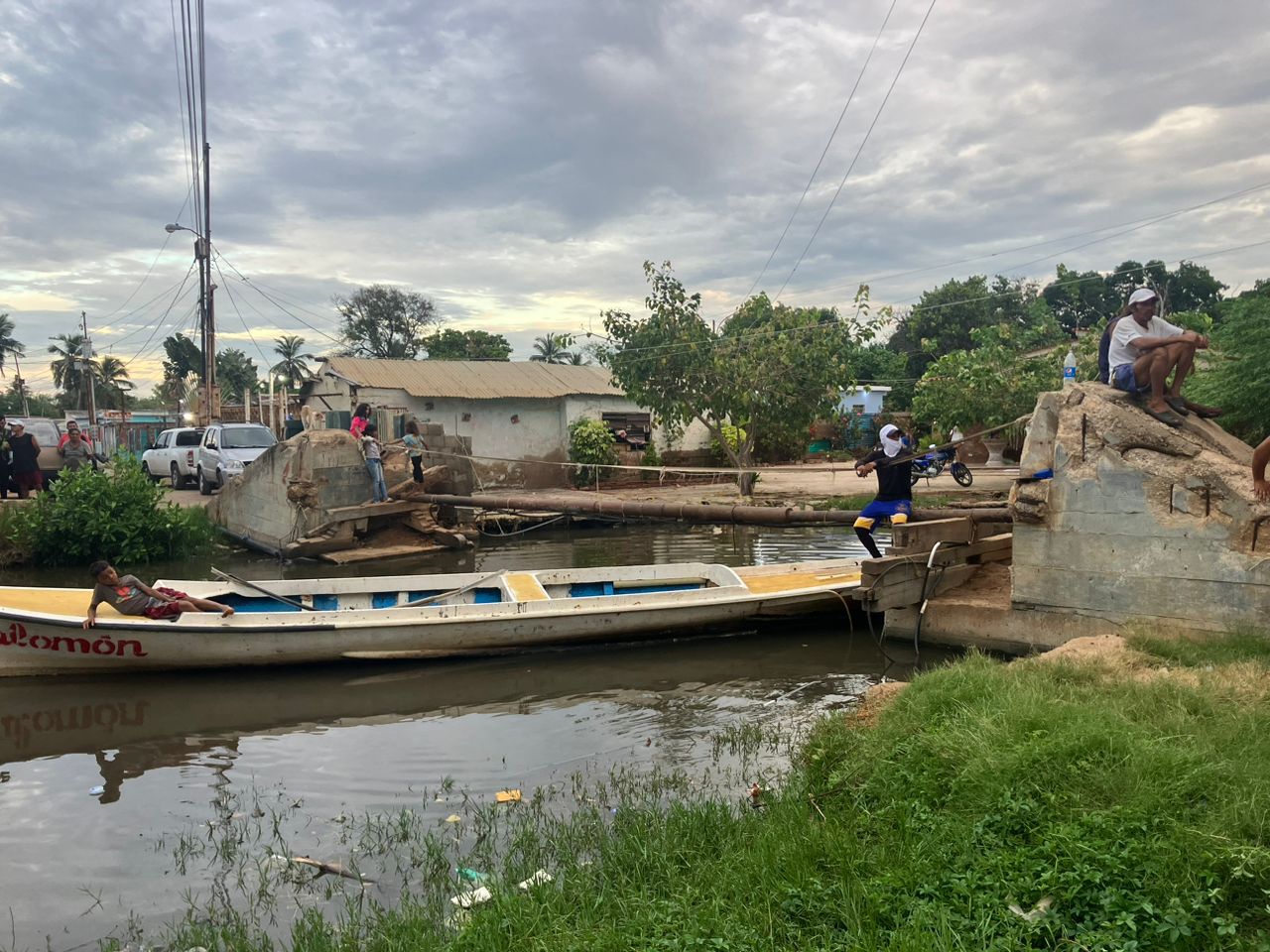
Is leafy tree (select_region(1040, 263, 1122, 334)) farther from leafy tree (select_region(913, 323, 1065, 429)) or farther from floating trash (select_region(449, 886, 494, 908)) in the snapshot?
Answer: floating trash (select_region(449, 886, 494, 908))

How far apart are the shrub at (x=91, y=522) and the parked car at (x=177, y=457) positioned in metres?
8.90

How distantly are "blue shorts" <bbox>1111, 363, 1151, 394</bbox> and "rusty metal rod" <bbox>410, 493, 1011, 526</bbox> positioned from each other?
A: 176 centimetres

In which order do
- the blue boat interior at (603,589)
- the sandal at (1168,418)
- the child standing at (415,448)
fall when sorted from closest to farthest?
the sandal at (1168,418), the blue boat interior at (603,589), the child standing at (415,448)

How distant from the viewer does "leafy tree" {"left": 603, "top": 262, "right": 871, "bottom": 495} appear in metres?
21.7

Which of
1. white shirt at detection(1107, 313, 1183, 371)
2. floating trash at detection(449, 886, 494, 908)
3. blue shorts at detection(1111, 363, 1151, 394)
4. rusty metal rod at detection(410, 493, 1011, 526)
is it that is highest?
white shirt at detection(1107, 313, 1183, 371)

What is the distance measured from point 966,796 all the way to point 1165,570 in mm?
4410

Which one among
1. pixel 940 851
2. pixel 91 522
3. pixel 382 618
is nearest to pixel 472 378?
pixel 91 522

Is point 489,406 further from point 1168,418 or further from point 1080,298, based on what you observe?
point 1080,298

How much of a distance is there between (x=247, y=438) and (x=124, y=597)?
47.3 ft

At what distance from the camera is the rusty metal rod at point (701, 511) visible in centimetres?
1086

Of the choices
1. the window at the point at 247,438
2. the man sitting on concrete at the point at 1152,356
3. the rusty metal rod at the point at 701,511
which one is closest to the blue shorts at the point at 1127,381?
the man sitting on concrete at the point at 1152,356

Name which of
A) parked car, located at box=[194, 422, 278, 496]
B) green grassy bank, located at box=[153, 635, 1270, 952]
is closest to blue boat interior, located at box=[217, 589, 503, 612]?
green grassy bank, located at box=[153, 635, 1270, 952]

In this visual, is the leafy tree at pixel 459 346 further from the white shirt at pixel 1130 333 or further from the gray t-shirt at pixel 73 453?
the white shirt at pixel 1130 333

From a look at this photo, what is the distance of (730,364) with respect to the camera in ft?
72.2
